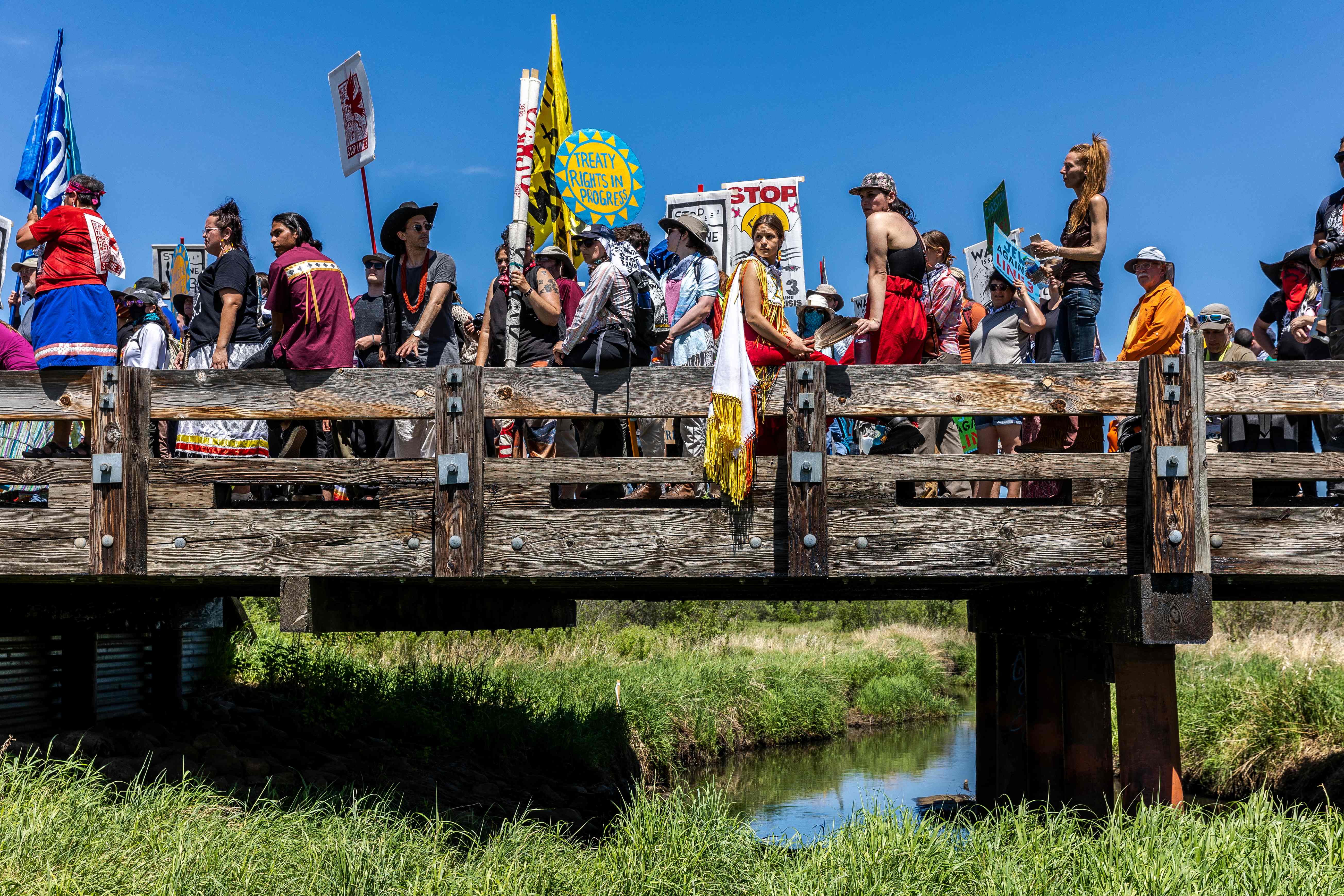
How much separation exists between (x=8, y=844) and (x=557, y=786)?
724 centimetres

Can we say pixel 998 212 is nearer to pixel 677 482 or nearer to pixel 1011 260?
pixel 1011 260

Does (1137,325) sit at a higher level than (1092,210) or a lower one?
lower

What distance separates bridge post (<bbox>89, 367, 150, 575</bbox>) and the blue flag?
13.0ft

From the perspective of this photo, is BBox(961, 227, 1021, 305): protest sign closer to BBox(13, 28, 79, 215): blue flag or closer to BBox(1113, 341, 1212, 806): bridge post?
BBox(1113, 341, 1212, 806): bridge post

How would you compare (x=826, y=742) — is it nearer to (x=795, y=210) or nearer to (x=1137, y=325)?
(x=795, y=210)

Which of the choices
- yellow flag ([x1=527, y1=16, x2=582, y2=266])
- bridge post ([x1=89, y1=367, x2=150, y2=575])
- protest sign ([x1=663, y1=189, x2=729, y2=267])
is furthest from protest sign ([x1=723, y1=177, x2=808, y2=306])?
bridge post ([x1=89, y1=367, x2=150, y2=575])

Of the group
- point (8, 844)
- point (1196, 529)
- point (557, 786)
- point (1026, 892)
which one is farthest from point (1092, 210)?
point (557, 786)

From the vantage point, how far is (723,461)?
19.7ft

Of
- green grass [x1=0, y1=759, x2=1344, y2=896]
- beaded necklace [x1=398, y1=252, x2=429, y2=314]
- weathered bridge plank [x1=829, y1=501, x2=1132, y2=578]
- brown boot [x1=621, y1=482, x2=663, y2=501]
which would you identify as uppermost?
beaded necklace [x1=398, y1=252, x2=429, y2=314]

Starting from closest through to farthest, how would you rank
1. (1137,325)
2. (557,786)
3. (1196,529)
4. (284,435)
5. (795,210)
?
(1196,529), (1137,325), (284,435), (795,210), (557,786)

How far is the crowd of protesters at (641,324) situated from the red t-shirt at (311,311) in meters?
0.01

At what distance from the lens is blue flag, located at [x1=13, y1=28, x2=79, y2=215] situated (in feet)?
31.4

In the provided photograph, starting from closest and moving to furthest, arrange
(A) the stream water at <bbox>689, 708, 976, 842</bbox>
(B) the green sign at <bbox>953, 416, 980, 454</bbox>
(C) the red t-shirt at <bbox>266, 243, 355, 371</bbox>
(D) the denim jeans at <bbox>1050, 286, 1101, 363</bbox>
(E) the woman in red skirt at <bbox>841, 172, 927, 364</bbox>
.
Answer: (C) the red t-shirt at <bbox>266, 243, 355, 371</bbox>, (E) the woman in red skirt at <bbox>841, 172, 927, 364</bbox>, (D) the denim jeans at <bbox>1050, 286, 1101, 363</bbox>, (B) the green sign at <bbox>953, 416, 980, 454</bbox>, (A) the stream water at <bbox>689, 708, 976, 842</bbox>

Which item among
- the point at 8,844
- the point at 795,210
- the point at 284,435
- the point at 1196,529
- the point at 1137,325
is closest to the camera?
the point at 1196,529
